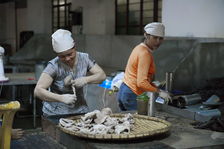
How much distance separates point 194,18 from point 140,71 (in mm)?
2259

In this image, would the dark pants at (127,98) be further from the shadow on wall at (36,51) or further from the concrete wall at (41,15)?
the concrete wall at (41,15)

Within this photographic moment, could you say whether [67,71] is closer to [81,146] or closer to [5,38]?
[81,146]

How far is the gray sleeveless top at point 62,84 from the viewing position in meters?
2.70

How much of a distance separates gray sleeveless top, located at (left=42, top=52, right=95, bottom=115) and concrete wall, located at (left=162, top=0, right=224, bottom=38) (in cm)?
237

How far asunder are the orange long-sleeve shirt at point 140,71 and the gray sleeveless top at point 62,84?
51 cm

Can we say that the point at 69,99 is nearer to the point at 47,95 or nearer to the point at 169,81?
the point at 47,95

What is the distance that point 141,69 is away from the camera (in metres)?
3.03

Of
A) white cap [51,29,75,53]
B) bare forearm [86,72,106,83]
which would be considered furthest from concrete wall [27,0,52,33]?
white cap [51,29,75,53]

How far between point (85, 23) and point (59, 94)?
5.47 metres

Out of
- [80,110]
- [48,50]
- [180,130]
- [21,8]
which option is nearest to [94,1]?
[48,50]

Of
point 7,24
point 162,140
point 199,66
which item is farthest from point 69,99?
point 7,24

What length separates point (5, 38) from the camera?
12.5m

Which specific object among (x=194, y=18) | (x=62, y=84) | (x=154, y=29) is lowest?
(x=62, y=84)

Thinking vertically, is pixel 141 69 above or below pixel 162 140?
above
